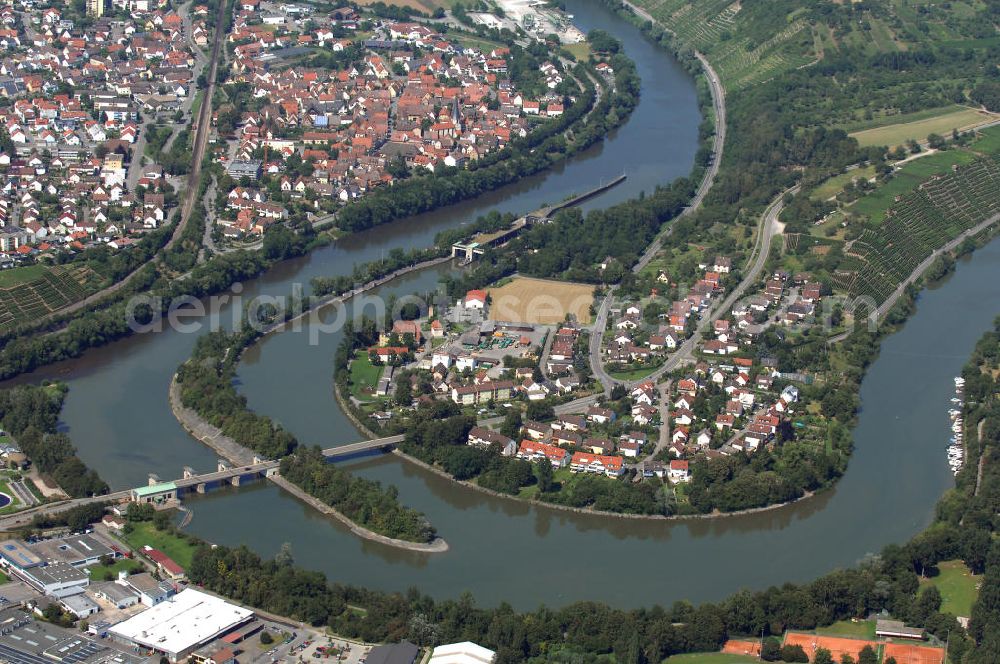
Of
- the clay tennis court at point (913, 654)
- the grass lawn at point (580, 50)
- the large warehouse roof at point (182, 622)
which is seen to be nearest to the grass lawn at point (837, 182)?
the grass lawn at point (580, 50)

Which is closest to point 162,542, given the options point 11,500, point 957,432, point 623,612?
point 11,500

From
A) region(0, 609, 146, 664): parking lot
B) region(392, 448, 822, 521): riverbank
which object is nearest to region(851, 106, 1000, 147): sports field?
region(392, 448, 822, 521): riverbank

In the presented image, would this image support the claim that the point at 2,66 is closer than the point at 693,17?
Yes

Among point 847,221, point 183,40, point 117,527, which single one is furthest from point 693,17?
point 117,527

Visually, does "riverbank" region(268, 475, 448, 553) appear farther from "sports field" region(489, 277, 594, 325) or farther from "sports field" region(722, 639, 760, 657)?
"sports field" region(489, 277, 594, 325)

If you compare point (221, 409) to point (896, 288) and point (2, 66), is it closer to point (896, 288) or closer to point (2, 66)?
point (896, 288)

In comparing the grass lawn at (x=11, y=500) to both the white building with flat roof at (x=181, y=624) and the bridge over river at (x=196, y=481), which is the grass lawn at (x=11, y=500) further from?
the white building with flat roof at (x=181, y=624)
